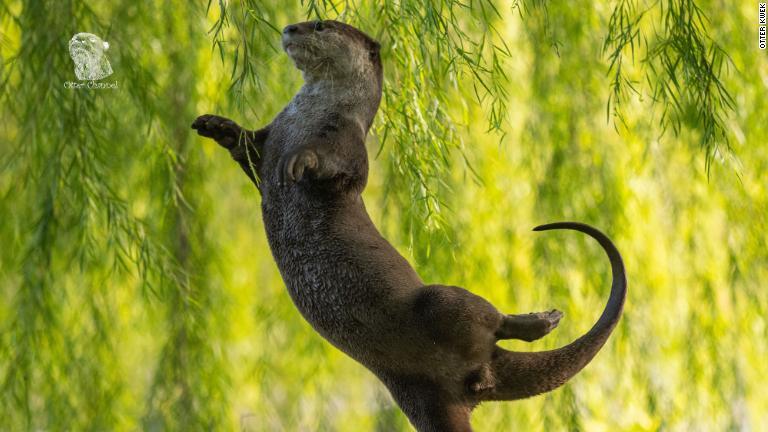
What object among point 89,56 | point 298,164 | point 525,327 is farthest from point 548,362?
point 89,56

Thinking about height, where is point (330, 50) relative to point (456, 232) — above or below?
above

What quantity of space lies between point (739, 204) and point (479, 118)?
70cm

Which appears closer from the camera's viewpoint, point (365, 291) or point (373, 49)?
point (365, 291)

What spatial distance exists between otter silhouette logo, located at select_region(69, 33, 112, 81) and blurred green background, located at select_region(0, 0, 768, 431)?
23 mm

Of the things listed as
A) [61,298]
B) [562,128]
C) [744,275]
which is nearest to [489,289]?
[562,128]

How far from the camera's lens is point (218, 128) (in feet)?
3.78

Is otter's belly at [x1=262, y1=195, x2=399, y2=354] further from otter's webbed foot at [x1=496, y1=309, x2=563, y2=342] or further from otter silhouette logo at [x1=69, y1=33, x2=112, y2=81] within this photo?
otter silhouette logo at [x1=69, y1=33, x2=112, y2=81]

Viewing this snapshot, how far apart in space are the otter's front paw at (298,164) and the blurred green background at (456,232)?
26.2 inches

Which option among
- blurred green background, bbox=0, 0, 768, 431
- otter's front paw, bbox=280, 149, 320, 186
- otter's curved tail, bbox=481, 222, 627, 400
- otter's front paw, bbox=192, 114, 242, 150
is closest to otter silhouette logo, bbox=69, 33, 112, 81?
blurred green background, bbox=0, 0, 768, 431

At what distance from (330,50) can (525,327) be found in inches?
16.2

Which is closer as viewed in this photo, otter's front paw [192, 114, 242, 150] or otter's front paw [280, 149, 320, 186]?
otter's front paw [280, 149, 320, 186]

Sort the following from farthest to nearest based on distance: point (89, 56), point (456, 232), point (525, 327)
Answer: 1. point (456, 232)
2. point (89, 56)
3. point (525, 327)

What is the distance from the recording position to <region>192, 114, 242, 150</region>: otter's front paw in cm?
115

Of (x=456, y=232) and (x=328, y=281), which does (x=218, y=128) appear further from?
(x=456, y=232)
